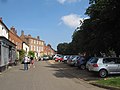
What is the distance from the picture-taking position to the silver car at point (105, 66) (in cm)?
2333

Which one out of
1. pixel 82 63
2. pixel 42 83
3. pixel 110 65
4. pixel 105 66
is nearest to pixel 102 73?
pixel 105 66

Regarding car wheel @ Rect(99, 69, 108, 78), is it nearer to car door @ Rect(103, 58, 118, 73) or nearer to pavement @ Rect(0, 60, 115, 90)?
car door @ Rect(103, 58, 118, 73)

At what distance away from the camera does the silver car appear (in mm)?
23328

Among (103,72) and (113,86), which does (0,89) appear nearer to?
(113,86)

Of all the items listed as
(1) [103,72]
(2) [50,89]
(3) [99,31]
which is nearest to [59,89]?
(2) [50,89]

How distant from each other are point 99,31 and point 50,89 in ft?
43.3

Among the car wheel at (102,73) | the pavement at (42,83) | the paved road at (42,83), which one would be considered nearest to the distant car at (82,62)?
the pavement at (42,83)

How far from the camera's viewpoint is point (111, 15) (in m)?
23.5

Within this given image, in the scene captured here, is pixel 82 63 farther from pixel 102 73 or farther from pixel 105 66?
pixel 102 73

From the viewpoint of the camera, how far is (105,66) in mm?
23484

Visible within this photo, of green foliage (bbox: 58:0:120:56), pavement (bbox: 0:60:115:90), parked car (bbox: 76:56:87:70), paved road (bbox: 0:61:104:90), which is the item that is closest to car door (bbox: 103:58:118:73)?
pavement (bbox: 0:60:115:90)

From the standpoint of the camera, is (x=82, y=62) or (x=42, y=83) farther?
(x=82, y=62)

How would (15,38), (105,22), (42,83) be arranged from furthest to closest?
(15,38), (105,22), (42,83)

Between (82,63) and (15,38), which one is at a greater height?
Answer: (15,38)
